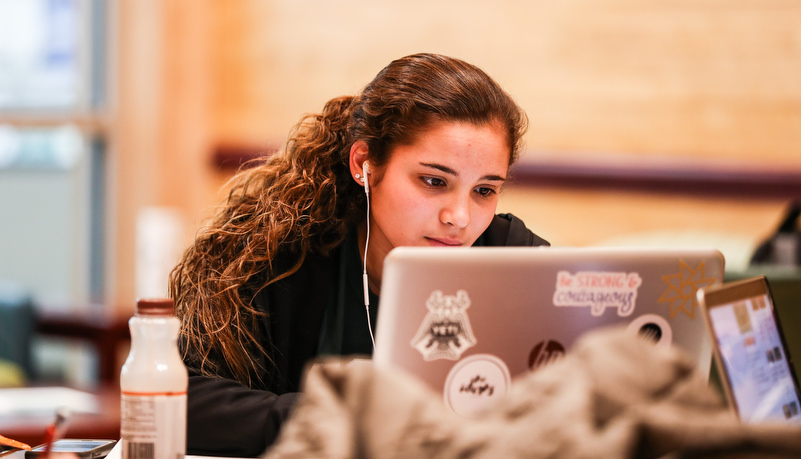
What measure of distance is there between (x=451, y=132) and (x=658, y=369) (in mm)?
736

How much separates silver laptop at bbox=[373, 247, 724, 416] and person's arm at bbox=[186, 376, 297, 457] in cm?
25

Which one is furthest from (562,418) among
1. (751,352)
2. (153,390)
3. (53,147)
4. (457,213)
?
(53,147)

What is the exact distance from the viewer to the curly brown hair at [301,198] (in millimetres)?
1396

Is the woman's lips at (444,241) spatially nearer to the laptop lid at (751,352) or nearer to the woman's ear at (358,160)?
the woman's ear at (358,160)

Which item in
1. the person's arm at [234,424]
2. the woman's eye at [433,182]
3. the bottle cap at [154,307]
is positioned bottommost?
the person's arm at [234,424]

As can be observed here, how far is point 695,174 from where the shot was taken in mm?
3279

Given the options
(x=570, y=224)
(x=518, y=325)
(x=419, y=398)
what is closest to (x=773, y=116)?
(x=570, y=224)

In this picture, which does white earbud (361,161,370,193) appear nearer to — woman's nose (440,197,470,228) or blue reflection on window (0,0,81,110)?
woman's nose (440,197,470,228)

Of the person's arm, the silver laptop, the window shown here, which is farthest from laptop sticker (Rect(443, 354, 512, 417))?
the window

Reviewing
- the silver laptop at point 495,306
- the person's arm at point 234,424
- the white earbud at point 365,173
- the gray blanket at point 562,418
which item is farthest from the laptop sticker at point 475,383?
the white earbud at point 365,173

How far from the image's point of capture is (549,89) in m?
3.47

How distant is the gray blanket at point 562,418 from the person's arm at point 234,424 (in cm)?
30

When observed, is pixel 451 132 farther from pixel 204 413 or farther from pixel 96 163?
pixel 96 163

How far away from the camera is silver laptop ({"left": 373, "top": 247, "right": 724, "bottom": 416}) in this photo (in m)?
0.96
